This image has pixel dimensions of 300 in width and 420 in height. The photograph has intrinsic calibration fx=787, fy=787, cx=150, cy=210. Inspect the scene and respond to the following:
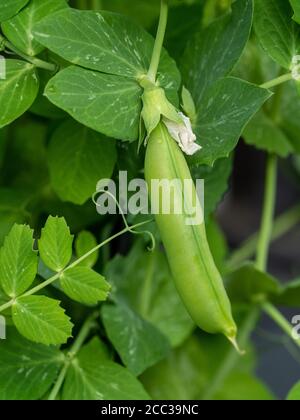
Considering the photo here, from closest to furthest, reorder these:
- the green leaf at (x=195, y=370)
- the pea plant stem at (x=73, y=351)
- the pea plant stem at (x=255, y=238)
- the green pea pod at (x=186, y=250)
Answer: the green pea pod at (x=186, y=250), the pea plant stem at (x=73, y=351), the green leaf at (x=195, y=370), the pea plant stem at (x=255, y=238)

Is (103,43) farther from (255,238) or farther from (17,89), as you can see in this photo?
(255,238)

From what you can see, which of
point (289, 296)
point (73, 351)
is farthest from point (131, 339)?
point (289, 296)

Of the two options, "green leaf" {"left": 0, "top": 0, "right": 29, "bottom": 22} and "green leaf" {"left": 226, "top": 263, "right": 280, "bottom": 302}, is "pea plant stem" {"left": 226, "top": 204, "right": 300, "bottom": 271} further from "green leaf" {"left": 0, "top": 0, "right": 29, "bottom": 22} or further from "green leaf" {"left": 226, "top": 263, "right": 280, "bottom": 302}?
"green leaf" {"left": 0, "top": 0, "right": 29, "bottom": 22}

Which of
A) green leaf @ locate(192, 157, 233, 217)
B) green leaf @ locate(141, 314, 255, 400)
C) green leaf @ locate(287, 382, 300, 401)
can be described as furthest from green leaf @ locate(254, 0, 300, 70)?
green leaf @ locate(141, 314, 255, 400)

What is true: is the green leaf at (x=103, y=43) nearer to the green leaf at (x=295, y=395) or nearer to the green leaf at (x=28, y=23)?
the green leaf at (x=28, y=23)

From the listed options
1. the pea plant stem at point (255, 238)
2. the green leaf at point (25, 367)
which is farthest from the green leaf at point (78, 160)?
the pea plant stem at point (255, 238)

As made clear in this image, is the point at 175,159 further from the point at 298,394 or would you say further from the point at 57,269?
the point at 298,394
